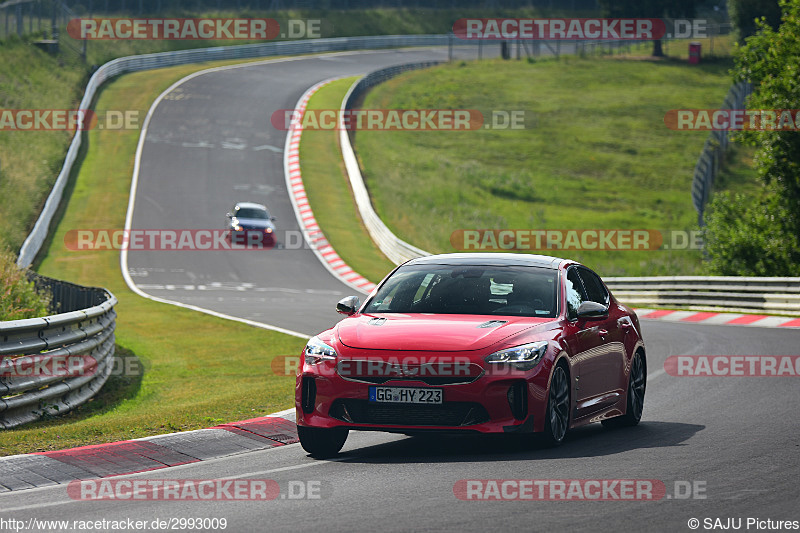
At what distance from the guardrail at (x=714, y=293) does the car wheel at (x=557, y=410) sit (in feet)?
56.3

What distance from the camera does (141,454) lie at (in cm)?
941

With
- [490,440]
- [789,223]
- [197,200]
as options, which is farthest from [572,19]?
[490,440]

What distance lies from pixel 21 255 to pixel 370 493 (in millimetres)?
28937

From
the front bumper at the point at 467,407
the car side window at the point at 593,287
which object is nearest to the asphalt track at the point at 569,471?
the front bumper at the point at 467,407

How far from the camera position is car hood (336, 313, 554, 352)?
896cm

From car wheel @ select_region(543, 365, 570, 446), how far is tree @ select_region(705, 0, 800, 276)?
24.7m

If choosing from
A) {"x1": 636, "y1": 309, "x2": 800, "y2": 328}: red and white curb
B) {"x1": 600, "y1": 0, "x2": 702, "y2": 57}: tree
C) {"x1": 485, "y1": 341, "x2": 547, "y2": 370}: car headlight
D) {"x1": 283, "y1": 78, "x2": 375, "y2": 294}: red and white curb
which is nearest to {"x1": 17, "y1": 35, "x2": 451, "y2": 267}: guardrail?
{"x1": 283, "y1": 78, "x2": 375, "y2": 294}: red and white curb

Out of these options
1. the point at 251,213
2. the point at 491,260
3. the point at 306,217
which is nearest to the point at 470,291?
the point at 491,260

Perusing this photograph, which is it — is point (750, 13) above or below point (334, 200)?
above

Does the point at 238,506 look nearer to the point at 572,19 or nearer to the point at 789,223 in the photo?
the point at 789,223

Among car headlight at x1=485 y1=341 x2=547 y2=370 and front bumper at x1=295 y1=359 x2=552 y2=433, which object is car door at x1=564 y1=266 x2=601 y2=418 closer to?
car headlight at x1=485 y1=341 x2=547 y2=370

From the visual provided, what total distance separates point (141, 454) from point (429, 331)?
2.49m

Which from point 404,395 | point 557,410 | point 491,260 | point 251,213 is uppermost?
point 491,260

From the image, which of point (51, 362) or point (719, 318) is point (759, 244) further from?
point (51, 362)
